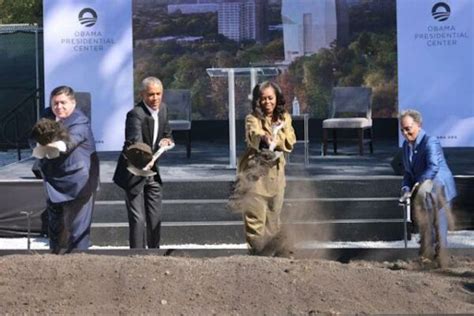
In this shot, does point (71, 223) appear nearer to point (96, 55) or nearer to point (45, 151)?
point (45, 151)

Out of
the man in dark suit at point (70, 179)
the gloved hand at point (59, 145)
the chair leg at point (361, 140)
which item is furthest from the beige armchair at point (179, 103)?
the gloved hand at point (59, 145)

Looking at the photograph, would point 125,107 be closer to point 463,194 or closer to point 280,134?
point 463,194

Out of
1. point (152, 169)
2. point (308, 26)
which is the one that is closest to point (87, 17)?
point (308, 26)

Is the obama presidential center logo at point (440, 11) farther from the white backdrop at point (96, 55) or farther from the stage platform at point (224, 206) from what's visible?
the white backdrop at point (96, 55)

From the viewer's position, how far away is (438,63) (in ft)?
43.4

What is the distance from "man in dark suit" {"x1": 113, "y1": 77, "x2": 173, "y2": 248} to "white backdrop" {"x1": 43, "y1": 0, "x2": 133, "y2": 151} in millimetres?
5268

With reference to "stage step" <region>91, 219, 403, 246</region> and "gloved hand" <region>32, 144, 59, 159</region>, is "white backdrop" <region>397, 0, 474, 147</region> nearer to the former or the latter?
"stage step" <region>91, 219, 403, 246</region>

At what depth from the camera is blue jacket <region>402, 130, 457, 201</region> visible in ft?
24.4

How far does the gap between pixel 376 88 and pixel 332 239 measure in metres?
6.32

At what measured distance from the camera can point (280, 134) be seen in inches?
294

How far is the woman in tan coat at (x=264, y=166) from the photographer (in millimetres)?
7357

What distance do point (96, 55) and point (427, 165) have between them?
7.22 m

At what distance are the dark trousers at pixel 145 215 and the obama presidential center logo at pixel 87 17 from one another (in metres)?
5.70

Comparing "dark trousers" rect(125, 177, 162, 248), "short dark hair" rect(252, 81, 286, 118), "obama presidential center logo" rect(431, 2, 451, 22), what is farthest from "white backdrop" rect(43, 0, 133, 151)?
"short dark hair" rect(252, 81, 286, 118)
